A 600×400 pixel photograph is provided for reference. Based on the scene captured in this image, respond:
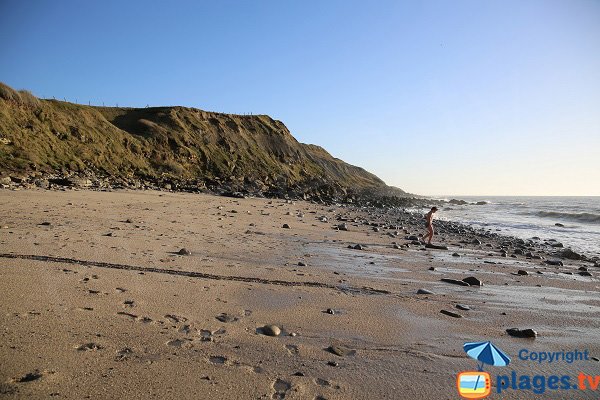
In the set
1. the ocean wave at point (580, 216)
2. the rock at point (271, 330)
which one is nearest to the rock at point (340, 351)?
the rock at point (271, 330)

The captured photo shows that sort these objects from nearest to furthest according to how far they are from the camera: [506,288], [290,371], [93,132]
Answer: [290,371] < [506,288] < [93,132]

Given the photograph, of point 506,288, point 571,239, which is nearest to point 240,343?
point 506,288

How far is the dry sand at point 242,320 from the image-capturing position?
2539 millimetres

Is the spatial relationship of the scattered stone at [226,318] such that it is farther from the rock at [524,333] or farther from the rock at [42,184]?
the rock at [42,184]

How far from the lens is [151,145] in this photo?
123 ft

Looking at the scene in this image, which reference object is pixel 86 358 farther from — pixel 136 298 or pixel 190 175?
pixel 190 175

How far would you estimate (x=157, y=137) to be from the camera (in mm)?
39250

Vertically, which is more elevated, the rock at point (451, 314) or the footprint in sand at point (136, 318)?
the footprint in sand at point (136, 318)

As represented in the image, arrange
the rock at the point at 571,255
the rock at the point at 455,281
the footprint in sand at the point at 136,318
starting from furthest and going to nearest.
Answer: the rock at the point at 571,255 < the rock at the point at 455,281 < the footprint in sand at the point at 136,318

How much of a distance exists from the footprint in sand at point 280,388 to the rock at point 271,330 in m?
0.86

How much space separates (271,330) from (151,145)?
37830 mm

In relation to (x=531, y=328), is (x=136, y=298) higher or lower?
higher

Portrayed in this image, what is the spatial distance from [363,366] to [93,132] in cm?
3495

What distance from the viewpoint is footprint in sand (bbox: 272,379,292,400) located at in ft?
7.96
